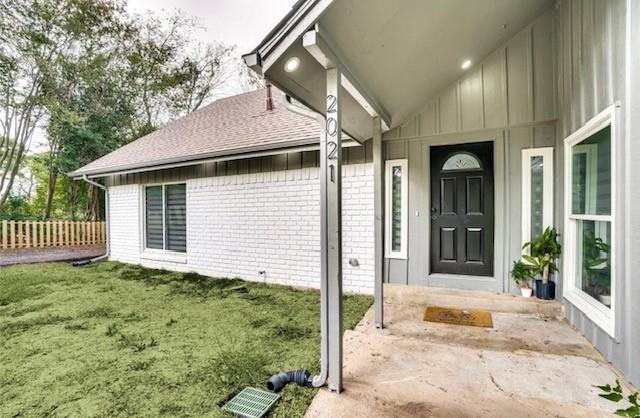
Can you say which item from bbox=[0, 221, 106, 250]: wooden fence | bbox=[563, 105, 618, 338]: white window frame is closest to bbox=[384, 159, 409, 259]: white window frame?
bbox=[563, 105, 618, 338]: white window frame

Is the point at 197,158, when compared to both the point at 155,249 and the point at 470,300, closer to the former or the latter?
the point at 155,249

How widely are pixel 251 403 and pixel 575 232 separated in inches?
139

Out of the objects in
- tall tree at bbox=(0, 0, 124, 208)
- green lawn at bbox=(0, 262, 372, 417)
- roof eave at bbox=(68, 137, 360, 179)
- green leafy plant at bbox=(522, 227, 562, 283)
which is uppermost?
tall tree at bbox=(0, 0, 124, 208)

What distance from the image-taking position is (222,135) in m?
5.96

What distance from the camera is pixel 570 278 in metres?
3.14

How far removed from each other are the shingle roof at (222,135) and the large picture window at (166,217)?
0.68 metres

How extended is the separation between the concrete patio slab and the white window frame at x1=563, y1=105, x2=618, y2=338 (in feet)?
0.97

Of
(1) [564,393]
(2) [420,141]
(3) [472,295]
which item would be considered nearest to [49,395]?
(1) [564,393]

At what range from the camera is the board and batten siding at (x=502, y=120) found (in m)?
3.62

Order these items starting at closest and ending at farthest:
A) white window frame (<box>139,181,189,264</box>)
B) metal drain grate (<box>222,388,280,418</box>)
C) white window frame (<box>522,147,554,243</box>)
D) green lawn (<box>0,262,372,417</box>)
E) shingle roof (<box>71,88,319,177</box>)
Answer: metal drain grate (<box>222,388,280,418</box>) → green lawn (<box>0,262,372,417</box>) → white window frame (<box>522,147,554,243</box>) → shingle roof (<box>71,88,319,177</box>) → white window frame (<box>139,181,189,264</box>)

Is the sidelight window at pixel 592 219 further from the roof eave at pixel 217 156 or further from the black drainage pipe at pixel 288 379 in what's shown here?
the roof eave at pixel 217 156

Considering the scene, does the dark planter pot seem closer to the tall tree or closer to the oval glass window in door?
the oval glass window in door

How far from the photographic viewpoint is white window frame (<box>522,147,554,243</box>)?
3.54 m

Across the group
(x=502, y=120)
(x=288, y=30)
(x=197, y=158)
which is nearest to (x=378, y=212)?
(x=288, y=30)
